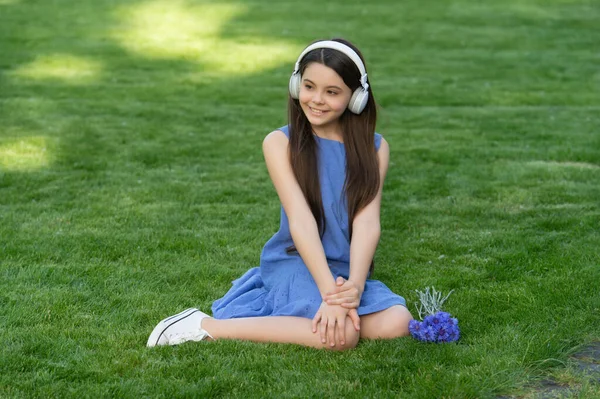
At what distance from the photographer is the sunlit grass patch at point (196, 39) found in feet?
41.0

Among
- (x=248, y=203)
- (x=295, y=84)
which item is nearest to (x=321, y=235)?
(x=295, y=84)

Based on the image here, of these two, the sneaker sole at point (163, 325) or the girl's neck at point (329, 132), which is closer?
the sneaker sole at point (163, 325)

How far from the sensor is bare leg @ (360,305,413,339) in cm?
386

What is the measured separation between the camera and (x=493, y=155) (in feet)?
25.1

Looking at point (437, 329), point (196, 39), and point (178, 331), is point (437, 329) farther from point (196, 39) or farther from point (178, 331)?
point (196, 39)

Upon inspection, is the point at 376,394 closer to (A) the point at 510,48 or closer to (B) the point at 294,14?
(A) the point at 510,48

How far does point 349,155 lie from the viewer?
13.8ft

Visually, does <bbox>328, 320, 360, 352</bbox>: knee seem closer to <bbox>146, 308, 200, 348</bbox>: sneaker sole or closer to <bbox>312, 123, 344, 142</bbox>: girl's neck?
<bbox>146, 308, 200, 348</bbox>: sneaker sole

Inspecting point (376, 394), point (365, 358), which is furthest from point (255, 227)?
point (376, 394)

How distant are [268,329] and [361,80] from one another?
3.81 ft

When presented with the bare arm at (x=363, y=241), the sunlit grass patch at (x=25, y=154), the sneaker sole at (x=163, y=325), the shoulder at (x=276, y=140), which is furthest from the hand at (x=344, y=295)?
the sunlit grass patch at (x=25, y=154)

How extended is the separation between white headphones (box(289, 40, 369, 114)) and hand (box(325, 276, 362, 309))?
0.81 meters

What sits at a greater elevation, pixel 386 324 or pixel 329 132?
pixel 329 132

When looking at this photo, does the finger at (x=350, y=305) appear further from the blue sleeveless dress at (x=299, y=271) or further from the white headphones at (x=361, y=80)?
the white headphones at (x=361, y=80)
